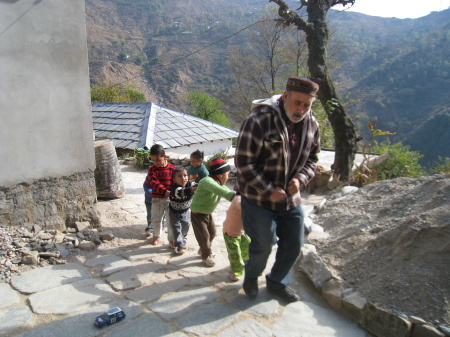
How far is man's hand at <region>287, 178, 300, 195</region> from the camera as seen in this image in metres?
2.47

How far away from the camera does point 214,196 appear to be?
11.5 ft

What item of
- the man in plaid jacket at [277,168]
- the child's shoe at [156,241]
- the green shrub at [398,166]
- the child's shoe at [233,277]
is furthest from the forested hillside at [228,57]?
the man in plaid jacket at [277,168]

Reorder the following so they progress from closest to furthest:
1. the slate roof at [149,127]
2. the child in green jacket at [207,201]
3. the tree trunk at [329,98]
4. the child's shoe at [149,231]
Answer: the child in green jacket at [207,201]
the child's shoe at [149,231]
the tree trunk at [329,98]
the slate roof at [149,127]

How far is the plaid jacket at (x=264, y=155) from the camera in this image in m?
2.44

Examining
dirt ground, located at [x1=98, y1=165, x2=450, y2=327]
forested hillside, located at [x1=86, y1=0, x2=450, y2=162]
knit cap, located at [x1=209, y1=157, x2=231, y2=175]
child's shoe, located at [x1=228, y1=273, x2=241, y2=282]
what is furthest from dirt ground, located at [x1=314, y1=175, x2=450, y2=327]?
forested hillside, located at [x1=86, y1=0, x2=450, y2=162]

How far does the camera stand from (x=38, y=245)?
3734mm

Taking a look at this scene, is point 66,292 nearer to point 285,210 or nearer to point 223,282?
point 223,282

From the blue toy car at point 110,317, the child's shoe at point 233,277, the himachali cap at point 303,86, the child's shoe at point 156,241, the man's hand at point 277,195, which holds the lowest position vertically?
the child's shoe at point 156,241

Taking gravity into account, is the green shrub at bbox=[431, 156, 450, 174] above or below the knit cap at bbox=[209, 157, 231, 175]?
below

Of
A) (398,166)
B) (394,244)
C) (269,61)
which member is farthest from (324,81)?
(269,61)

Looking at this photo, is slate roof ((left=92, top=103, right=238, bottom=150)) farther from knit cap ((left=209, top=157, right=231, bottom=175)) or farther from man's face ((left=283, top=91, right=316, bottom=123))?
man's face ((left=283, top=91, right=316, bottom=123))

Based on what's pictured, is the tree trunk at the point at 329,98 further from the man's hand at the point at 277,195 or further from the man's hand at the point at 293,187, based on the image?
the man's hand at the point at 277,195

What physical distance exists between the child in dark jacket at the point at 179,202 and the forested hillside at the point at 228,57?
3149cm

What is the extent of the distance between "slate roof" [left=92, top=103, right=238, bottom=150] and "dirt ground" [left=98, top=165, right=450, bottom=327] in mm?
8836
